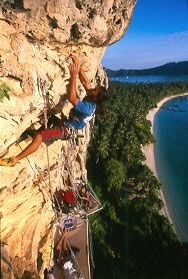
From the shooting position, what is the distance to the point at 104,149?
1252 inches

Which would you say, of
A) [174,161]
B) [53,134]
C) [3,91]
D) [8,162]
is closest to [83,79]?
[53,134]

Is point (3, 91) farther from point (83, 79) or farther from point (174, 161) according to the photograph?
point (174, 161)

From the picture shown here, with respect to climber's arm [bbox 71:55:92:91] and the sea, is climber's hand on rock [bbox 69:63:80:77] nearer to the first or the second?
climber's arm [bbox 71:55:92:91]

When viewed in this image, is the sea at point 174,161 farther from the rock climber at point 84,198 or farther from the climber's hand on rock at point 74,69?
the climber's hand on rock at point 74,69

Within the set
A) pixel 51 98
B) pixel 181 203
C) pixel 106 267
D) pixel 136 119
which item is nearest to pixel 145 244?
pixel 106 267

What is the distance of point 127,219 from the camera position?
24.8 metres

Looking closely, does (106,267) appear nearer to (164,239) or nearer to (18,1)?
(164,239)

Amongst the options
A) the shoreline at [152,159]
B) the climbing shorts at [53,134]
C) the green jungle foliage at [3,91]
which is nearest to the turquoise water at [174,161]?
the shoreline at [152,159]

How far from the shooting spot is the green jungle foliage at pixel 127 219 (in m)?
20.8

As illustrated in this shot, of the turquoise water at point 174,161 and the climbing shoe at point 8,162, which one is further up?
the climbing shoe at point 8,162

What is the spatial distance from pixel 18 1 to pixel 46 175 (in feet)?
14.2

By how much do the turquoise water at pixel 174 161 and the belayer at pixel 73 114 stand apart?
21829 mm

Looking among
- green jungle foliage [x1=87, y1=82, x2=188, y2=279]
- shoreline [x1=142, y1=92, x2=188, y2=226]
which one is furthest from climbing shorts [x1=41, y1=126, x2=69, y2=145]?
shoreline [x1=142, y1=92, x2=188, y2=226]

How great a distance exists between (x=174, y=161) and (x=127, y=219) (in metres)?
20.5
